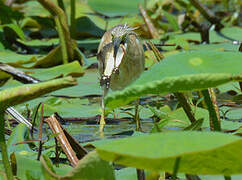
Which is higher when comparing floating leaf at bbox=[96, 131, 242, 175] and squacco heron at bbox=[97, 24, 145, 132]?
squacco heron at bbox=[97, 24, 145, 132]

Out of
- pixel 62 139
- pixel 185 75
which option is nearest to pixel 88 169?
pixel 185 75

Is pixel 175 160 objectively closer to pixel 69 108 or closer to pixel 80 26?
pixel 69 108

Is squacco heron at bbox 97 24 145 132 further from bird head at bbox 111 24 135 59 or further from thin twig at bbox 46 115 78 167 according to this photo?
thin twig at bbox 46 115 78 167

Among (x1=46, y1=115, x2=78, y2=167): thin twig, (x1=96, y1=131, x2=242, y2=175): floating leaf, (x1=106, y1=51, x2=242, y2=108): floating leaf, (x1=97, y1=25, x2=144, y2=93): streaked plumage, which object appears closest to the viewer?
(x1=96, y1=131, x2=242, y2=175): floating leaf

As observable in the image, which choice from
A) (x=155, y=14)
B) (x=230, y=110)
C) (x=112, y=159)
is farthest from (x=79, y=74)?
(x=112, y=159)

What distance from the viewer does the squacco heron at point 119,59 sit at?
4.68ft

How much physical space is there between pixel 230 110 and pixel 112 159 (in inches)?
49.4

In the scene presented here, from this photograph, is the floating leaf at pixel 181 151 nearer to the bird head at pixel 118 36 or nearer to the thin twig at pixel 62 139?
the thin twig at pixel 62 139

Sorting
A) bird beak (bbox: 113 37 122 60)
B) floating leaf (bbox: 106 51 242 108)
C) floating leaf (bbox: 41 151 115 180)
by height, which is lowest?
floating leaf (bbox: 41 151 115 180)

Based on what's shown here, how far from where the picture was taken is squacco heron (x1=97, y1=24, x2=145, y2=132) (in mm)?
1425

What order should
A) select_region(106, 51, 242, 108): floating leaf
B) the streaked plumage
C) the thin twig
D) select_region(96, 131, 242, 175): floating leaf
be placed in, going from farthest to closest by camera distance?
the streaked plumage, the thin twig, select_region(106, 51, 242, 108): floating leaf, select_region(96, 131, 242, 175): floating leaf

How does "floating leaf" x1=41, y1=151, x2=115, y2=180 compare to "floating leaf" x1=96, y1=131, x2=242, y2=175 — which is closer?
"floating leaf" x1=96, y1=131, x2=242, y2=175

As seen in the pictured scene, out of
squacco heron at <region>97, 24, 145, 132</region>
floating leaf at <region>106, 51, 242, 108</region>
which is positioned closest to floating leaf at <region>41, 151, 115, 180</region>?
floating leaf at <region>106, 51, 242, 108</region>

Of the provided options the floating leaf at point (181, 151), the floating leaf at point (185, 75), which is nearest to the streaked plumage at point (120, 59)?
the floating leaf at point (185, 75)
